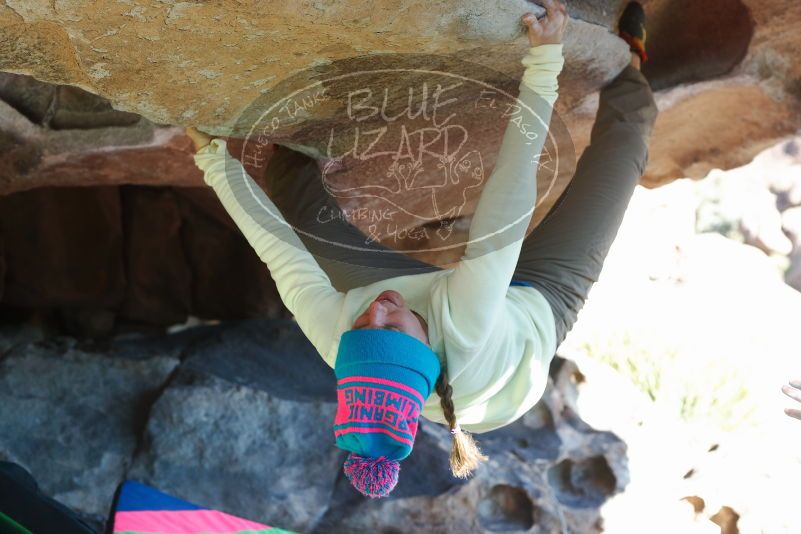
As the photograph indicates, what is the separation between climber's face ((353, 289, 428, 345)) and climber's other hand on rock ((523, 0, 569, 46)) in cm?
56

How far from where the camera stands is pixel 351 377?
1.25 meters

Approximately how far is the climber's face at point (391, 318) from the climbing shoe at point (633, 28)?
113cm

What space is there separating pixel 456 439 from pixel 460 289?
0.28 metres

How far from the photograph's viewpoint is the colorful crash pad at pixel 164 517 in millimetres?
2020

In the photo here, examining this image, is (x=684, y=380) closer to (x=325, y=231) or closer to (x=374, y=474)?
(x=325, y=231)

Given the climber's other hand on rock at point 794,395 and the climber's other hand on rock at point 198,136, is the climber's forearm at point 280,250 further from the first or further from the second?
the climber's other hand on rock at point 794,395

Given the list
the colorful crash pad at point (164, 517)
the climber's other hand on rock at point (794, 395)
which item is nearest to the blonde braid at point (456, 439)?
the colorful crash pad at point (164, 517)

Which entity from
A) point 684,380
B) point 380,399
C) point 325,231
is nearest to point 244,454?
point 325,231

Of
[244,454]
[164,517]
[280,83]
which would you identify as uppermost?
[280,83]

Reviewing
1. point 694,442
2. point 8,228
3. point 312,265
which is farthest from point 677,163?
point 8,228

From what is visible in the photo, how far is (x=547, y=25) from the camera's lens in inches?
58.2

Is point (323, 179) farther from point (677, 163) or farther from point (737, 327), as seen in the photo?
point (737, 327)

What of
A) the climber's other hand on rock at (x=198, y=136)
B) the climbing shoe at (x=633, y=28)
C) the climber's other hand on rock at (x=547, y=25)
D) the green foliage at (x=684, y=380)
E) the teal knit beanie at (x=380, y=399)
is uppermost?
the climber's other hand on rock at (x=547, y=25)

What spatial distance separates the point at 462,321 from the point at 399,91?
2.33 feet
